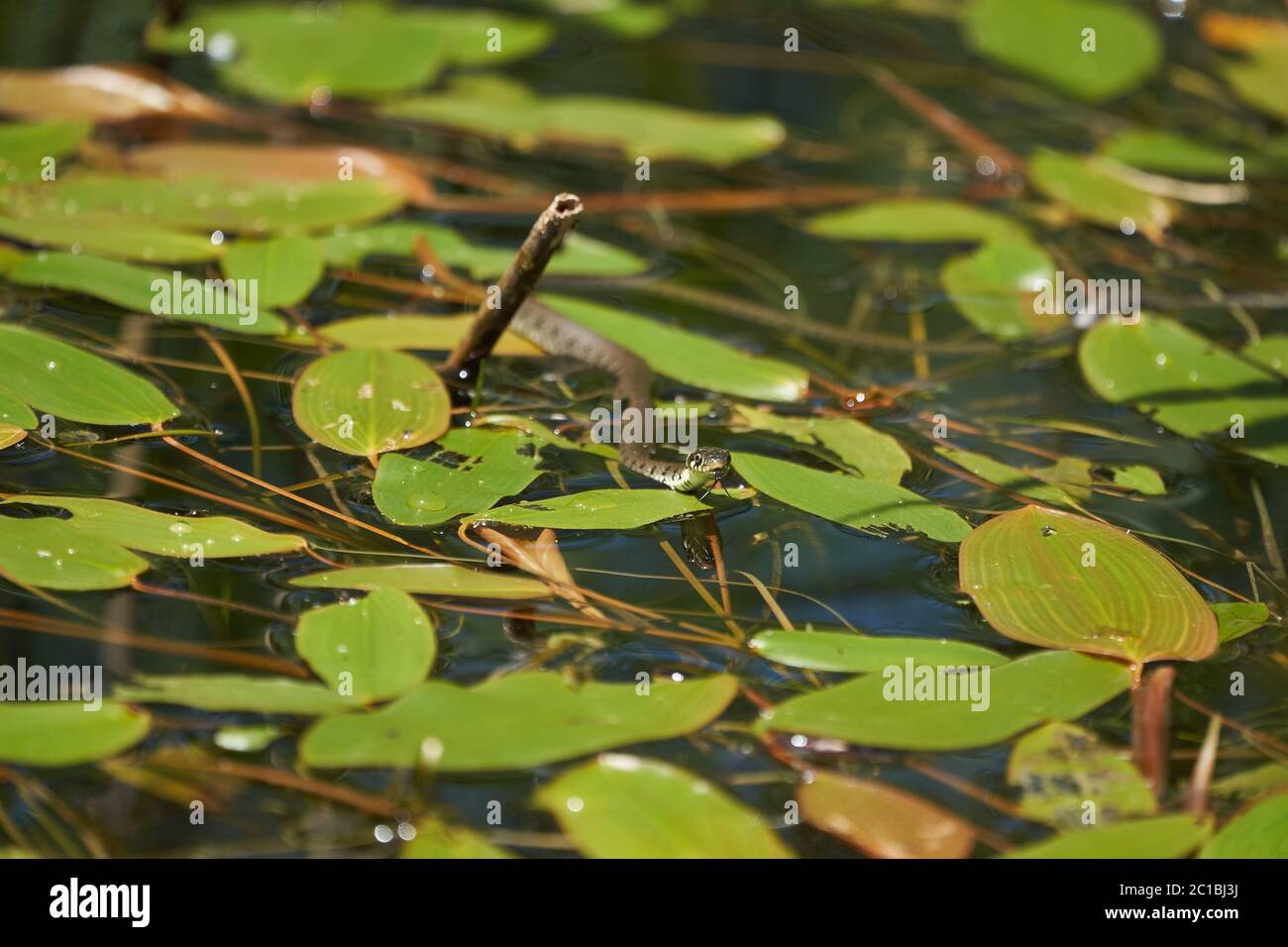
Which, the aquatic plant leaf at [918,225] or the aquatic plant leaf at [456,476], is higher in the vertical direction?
the aquatic plant leaf at [918,225]

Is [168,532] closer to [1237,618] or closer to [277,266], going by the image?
[277,266]

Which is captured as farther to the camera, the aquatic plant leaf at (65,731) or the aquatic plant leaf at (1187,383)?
the aquatic plant leaf at (1187,383)

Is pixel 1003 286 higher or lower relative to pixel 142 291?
higher

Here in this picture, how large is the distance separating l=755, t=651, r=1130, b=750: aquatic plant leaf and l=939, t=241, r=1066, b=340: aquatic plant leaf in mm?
1649

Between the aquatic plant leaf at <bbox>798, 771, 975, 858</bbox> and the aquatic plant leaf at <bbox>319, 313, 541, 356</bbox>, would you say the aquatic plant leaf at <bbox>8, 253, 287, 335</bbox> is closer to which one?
the aquatic plant leaf at <bbox>319, 313, 541, 356</bbox>

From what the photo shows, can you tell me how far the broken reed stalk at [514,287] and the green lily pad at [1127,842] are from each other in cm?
156

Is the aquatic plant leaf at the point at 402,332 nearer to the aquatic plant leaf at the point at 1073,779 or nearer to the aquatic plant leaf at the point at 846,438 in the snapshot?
the aquatic plant leaf at the point at 846,438

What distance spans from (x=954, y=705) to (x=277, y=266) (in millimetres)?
Result: 2260

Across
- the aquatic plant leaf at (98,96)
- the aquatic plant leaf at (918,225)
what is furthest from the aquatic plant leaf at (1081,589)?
the aquatic plant leaf at (98,96)

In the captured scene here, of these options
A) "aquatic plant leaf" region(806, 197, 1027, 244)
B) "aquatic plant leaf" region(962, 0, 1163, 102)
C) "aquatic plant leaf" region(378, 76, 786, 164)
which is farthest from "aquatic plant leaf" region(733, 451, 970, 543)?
"aquatic plant leaf" region(962, 0, 1163, 102)

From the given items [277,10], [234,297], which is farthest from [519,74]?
[234,297]

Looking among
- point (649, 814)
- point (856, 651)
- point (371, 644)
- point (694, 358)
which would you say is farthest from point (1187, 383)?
point (371, 644)

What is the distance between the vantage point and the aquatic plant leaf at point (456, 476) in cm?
259

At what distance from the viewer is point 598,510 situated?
262 cm
